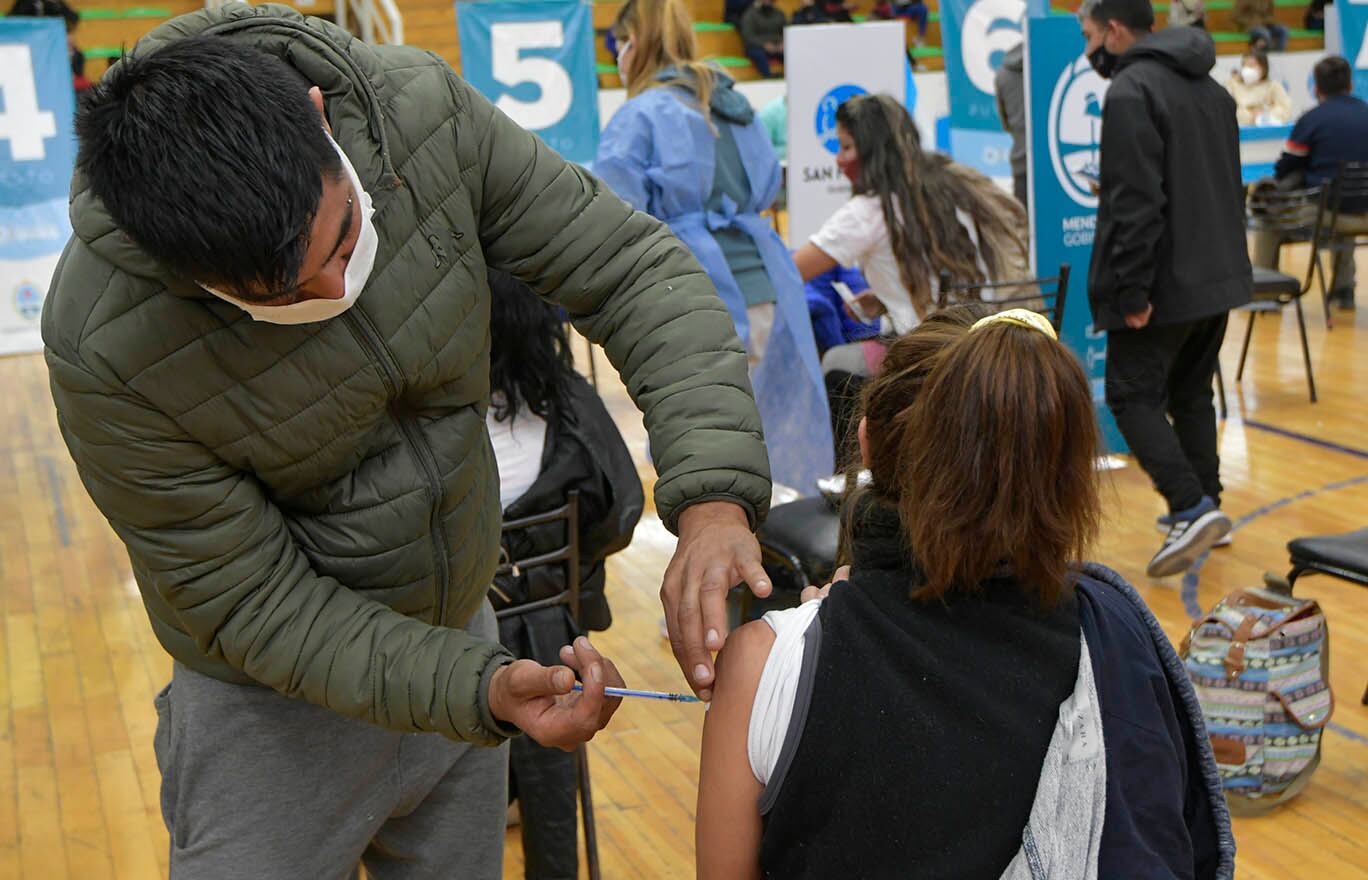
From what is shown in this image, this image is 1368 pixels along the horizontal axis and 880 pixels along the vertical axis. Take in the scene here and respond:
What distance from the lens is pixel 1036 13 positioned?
20.3 feet

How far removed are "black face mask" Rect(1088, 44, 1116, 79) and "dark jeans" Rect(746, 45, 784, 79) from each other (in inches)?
307

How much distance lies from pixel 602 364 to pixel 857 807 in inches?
228

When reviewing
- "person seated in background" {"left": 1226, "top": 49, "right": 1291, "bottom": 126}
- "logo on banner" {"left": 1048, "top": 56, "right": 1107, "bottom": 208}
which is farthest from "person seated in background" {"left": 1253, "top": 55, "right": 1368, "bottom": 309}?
"logo on banner" {"left": 1048, "top": 56, "right": 1107, "bottom": 208}

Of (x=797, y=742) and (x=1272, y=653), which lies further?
(x=1272, y=653)

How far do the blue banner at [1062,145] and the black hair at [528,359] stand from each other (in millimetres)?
2604

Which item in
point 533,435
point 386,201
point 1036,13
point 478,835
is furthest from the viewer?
point 1036,13

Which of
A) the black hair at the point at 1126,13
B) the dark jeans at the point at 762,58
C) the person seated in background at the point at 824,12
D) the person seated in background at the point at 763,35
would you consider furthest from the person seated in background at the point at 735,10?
the black hair at the point at 1126,13

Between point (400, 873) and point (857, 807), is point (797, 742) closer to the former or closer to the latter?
point (857, 807)

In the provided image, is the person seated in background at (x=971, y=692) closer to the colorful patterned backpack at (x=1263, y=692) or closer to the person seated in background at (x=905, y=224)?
the colorful patterned backpack at (x=1263, y=692)

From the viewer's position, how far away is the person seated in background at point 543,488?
7.39 ft

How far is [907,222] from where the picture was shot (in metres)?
3.57

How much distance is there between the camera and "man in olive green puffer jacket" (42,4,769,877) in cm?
100

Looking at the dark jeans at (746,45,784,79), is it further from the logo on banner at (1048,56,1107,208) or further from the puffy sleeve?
the puffy sleeve

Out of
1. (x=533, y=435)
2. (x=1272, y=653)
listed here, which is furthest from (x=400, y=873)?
(x=1272, y=653)
